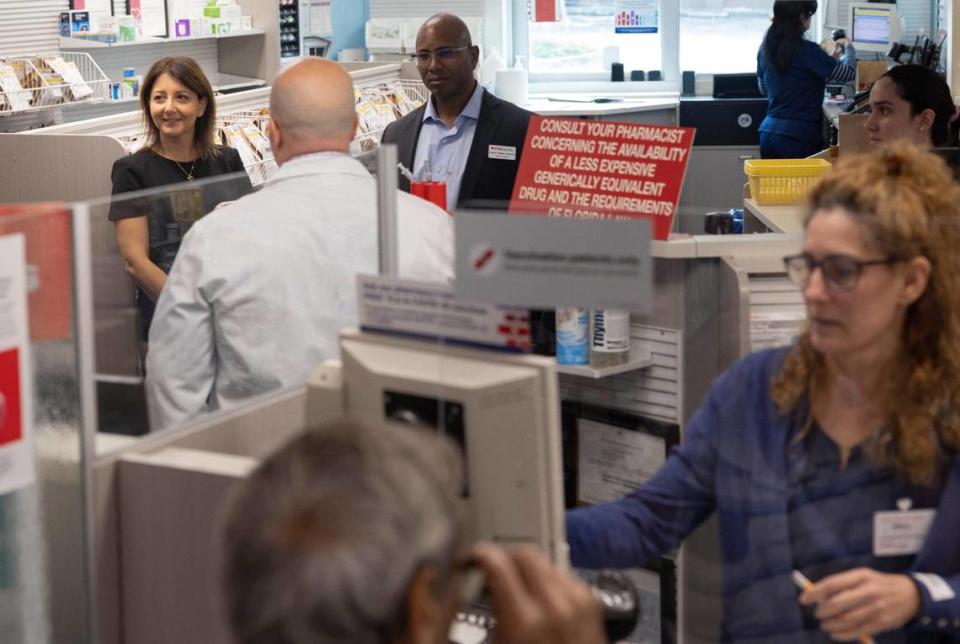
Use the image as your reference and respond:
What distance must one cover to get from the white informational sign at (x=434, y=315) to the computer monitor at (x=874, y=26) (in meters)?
7.59

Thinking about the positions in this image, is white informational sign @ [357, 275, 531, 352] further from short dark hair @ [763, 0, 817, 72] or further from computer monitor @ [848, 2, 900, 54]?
computer monitor @ [848, 2, 900, 54]

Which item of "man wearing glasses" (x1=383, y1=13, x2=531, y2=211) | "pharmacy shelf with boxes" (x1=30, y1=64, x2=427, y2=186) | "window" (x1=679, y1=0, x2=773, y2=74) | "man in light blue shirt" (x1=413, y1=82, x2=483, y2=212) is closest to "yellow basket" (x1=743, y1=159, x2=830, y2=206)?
"man wearing glasses" (x1=383, y1=13, x2=531, y2=211)

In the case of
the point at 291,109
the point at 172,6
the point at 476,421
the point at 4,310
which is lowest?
the point at 476,421

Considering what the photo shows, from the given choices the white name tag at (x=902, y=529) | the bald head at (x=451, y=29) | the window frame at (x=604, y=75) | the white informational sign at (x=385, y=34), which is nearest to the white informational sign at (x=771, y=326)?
the white name tag at (x=902, y=529)

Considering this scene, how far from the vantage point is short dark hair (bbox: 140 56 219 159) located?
4.52m

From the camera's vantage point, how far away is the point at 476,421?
164 cm

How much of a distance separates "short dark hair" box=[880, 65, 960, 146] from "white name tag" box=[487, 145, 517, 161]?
1.53 m

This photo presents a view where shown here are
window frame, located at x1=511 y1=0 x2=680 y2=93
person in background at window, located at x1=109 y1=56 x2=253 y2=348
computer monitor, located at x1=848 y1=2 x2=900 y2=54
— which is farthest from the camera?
Answer: window frame, located at x1=511 y1=0 x2=680 y2=93

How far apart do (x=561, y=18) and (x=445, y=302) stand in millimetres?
9398

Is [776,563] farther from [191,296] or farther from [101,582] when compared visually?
[191,296]

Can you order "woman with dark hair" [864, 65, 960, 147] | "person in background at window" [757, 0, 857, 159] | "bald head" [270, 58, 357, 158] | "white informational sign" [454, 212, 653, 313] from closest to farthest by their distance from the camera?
"white informational sign" [454, 212, 653, 313] < "bald head" [270, 58, 357, 158] < "woman with dark hair" [864, 65, 960, 147] < "person in background at window" [757, 0, 857, 159]

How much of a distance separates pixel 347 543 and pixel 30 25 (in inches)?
238

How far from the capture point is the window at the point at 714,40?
10.6 meters

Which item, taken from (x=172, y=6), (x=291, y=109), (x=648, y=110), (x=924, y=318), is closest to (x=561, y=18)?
(x=648, y=110)
